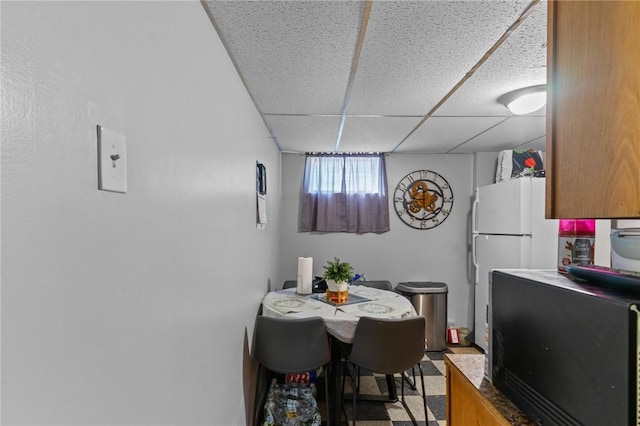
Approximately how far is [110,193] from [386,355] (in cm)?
184

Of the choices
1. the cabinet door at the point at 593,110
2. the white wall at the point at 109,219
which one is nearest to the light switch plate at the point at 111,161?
the white wall at the point at 109,219

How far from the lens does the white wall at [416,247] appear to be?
3.84 metres

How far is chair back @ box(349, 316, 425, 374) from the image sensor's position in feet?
6.40

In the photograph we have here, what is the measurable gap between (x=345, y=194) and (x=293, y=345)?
2170mm

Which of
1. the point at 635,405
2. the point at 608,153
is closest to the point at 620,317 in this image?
the point at 635,405

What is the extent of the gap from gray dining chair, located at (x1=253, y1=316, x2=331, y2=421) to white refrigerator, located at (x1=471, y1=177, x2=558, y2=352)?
1.53 metres

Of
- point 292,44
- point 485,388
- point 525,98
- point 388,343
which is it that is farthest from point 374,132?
point 485,388

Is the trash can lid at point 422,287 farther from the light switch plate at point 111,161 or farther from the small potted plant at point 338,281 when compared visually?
the light switch plate at point 111,161

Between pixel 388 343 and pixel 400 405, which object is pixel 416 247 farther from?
pixel 388 343

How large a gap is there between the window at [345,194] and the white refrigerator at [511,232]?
1.08 m

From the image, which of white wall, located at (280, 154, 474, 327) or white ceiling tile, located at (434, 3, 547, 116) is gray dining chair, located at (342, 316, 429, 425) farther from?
white wall, located at (280, 154, 474, 327)

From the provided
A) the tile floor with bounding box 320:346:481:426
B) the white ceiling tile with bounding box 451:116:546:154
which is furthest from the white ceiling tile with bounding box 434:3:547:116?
the tile floor with bounding box 320:346:481:426

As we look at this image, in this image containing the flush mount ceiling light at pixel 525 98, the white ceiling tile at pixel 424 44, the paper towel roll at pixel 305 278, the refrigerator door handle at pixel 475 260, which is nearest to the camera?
the white ceiling tile at pixel 424 44

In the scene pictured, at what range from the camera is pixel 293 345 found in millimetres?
1960
